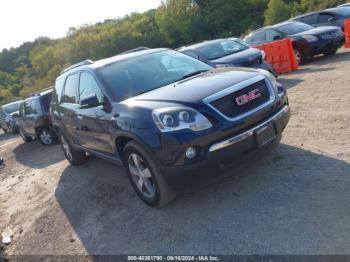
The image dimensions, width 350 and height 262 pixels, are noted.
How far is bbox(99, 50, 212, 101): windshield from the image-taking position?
5355 millimetres

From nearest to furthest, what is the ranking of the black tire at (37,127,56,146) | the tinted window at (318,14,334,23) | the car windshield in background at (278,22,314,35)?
the black tire at (37,127,56,146) → the car windshield in background at (278,22,314,35) → the tinted window at (318,14,334,23)

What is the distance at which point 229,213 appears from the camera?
448 centimetres

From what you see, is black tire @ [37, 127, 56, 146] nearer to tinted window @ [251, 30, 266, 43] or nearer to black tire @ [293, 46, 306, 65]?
tinted window @ [251, 30, 266, 43]

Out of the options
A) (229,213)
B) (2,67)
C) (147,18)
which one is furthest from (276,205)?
(2,67)

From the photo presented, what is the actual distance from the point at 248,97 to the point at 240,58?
21.2 feet

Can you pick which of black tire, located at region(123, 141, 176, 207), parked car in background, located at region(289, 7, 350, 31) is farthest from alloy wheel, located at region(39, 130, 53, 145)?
parked car in background, located at region(289, 7, 350, 31)

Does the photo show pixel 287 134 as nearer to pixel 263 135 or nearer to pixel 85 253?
pixel 263 135

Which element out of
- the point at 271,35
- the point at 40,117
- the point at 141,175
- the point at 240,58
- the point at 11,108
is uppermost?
the point at 141,175

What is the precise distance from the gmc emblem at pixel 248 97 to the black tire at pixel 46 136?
913 cm

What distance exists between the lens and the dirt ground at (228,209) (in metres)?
3.89

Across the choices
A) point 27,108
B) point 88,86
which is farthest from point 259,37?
point 88,86

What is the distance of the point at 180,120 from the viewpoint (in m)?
4.30

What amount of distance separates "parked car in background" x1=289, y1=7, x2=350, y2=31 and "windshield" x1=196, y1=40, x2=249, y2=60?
6.15 m

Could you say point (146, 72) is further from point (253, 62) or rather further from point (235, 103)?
point (253, 62)
